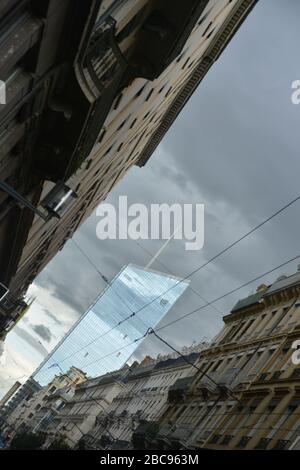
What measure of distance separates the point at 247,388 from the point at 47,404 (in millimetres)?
101906

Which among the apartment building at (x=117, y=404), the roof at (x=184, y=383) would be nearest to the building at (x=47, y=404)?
the apartment building at (x=117, y=404)

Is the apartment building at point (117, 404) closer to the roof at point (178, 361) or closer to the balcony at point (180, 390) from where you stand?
the roof at point (178, 361)

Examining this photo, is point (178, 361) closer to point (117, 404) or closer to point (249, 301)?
point (117, 404)

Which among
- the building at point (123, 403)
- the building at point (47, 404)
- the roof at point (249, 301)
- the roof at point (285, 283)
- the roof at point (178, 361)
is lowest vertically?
the building at point (47, 404)

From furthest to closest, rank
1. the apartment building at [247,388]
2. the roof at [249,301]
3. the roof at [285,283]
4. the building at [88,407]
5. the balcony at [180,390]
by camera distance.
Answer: the building at [88,407] < the balcony at [180,390] < the roof at [249,301] < the roof at [285,283] < the apartment building at [247,388]

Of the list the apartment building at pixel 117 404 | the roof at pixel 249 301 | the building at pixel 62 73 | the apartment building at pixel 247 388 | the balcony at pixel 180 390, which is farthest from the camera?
the apartment building at pixel 117 404

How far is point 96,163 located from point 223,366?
14876 millimetres

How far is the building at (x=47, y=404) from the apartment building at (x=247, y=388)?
71.2 metres

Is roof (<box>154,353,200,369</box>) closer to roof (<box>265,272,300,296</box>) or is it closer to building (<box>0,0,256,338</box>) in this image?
roof (<box>265,272,300,296</box>)

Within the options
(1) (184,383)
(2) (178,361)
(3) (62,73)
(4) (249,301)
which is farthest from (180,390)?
(3) (62,73)

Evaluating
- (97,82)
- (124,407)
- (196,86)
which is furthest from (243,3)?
(124,407)

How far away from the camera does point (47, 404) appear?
391 ft

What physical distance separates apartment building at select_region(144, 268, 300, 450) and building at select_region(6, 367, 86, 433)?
71155mm

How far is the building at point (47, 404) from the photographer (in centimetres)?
10806
